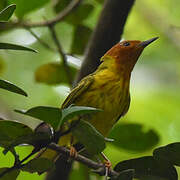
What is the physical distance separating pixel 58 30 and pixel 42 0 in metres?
1.70

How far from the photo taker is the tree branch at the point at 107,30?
3344mm

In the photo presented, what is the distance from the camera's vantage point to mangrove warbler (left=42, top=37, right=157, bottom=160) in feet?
10.9

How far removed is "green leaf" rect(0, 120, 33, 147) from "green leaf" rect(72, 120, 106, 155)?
19 centimetres

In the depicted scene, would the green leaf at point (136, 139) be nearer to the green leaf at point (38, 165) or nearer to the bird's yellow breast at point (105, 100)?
the bird's yellow breast at point (105, 100)

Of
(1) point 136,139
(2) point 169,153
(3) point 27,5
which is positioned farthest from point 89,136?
(3) point 27,5

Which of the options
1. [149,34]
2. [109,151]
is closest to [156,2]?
[149,34]

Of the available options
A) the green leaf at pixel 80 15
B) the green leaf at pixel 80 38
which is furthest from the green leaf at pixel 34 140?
the green leaf at pixel 80 15

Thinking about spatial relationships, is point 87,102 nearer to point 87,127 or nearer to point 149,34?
point 87,127

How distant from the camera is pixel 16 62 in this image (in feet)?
20.1

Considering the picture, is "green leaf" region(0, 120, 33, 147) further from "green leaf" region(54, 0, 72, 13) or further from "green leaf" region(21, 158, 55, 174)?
"green leaf" region(54, 0, 72, 13)

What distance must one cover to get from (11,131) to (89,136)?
317mm

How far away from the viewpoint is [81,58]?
421 cm

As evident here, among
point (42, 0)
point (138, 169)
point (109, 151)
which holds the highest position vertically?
point (42, 0)

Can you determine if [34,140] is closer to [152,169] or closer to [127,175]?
[127,175]
